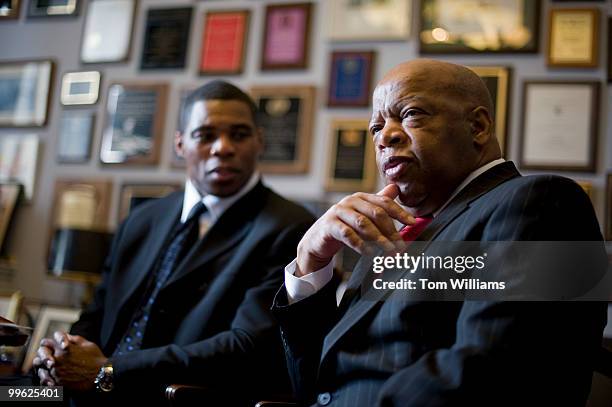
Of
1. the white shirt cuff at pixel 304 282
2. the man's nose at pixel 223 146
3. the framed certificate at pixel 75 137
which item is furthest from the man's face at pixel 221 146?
the framed certificate at pixel 75 137

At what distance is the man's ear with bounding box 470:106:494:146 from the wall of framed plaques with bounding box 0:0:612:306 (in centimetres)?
173

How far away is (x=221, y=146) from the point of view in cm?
243

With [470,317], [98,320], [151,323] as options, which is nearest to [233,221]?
[151,323]

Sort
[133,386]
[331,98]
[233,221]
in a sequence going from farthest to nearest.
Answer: [331,98] < [233,221] < [133,386]

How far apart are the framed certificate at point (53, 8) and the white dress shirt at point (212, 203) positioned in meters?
2.23

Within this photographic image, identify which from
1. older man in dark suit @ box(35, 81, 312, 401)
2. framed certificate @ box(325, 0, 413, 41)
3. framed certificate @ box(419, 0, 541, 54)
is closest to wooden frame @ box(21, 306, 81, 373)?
older man in dark suit @ box(35, 81, 312, 401)

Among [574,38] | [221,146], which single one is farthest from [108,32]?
[574,38]

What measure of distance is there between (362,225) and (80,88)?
125 inches

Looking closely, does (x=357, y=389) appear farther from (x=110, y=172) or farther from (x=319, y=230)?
(x=110, y=172)

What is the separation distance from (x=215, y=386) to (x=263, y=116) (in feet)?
6.27

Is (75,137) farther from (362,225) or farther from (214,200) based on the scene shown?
(362,225)

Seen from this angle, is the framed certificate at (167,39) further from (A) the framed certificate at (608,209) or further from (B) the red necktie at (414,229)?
(B) the red necktie at (414,229)

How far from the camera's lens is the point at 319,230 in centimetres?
140

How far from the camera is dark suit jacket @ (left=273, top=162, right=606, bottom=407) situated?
1.11 metres
